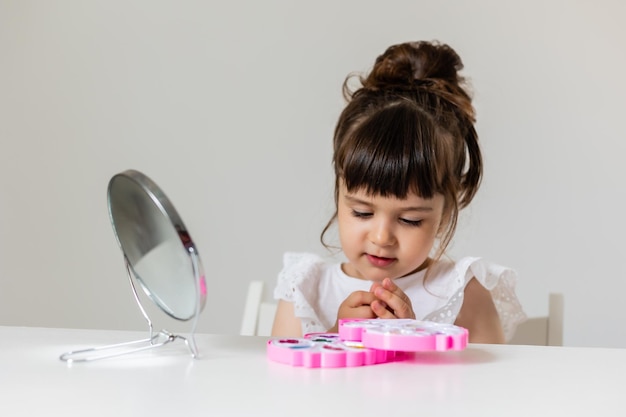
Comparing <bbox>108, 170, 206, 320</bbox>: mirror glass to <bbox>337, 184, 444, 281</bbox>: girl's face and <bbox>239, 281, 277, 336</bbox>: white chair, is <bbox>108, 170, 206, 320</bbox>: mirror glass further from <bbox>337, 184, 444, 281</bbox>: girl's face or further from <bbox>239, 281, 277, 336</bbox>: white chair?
<bbox>239, 281, 277, 336</bbox>: white chair

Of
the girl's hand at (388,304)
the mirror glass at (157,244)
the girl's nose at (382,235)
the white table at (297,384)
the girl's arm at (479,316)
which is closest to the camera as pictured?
the white table at (297,384)

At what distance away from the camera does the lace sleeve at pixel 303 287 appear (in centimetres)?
145

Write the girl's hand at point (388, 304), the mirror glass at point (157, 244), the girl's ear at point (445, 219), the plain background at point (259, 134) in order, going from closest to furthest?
the mirror glass at point (157, 244)
the girl's hand at point (388, 304)
the girl's ear at point (445, 219)
the plain background at point (259, 134)

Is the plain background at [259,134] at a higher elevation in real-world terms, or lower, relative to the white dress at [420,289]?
higher

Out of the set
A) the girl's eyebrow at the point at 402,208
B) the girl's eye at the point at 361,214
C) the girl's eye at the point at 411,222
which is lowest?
the girl's eye at the point at 411,222

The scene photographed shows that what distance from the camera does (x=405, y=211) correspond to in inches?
49.3

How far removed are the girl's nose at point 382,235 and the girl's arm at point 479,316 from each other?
0.95 feet

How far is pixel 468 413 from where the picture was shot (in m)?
0.52

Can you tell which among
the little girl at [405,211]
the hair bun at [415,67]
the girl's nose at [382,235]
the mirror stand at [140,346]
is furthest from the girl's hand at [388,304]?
the hair bun at [415,67]

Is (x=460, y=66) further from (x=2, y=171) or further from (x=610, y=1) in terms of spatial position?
(x=2, y=171)

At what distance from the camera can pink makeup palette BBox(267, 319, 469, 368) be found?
66 cm

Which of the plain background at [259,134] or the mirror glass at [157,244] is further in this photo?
the plain background at [259,134]

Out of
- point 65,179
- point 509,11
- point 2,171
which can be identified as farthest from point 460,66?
point 2,171

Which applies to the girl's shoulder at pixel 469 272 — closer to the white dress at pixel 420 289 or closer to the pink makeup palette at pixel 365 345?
the white dress at pixel 420 289
